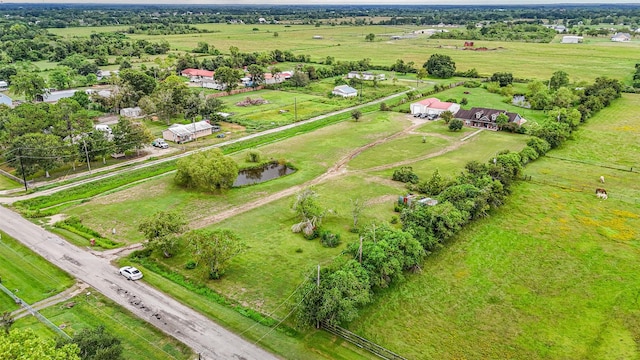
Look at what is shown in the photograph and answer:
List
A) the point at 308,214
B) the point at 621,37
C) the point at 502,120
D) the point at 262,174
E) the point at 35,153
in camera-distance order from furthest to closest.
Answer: the point at 621,37
the point at 502,120
the point at 262,174
the point at 35,153
the point at 308,214

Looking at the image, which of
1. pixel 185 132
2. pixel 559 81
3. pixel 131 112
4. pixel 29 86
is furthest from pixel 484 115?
pixel 29 86

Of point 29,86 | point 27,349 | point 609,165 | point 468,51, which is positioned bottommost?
point 609,165

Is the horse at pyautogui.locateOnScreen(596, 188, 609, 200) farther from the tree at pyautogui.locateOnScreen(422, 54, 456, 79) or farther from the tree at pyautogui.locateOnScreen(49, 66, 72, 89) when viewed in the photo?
the tree at pyautogui.locateOnScreen(49, 66, 72, 89)

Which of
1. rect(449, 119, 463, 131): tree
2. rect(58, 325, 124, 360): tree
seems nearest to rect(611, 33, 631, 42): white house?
rect(449, 119, 463, 131): tree

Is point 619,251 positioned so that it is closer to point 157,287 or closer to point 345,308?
point 345,308

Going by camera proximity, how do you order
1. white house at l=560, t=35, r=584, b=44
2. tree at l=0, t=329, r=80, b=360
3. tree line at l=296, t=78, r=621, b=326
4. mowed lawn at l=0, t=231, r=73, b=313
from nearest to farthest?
1. tree at l=0, t=329, r=80, b=360
2. tree line at l=296, t=78, r=621, b=326
3. mowed lawn at l=0, t=231, r=73, b=313
4. white house at l=560, t=35, r=584, b=44

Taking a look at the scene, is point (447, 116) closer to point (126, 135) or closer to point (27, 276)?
point (126, 135)
